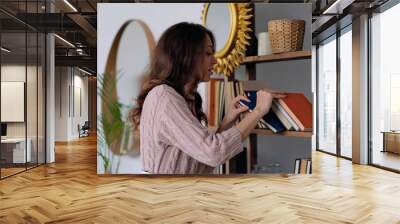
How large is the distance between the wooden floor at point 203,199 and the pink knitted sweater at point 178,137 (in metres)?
1.57

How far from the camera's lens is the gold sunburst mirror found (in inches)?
214

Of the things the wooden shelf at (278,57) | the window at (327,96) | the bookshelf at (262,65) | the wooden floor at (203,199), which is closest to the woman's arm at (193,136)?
the wooden floor at (203,199)

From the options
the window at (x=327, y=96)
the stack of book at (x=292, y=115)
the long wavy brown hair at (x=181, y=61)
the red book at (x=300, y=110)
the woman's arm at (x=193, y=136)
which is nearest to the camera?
the woman's arm at (x=193, y=136)

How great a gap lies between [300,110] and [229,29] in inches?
57.1

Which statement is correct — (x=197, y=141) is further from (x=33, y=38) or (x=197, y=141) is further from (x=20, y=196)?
(x=33, y=38)

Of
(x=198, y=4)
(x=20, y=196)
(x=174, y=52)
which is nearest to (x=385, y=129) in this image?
(x=198, y=4)

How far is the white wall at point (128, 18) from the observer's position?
5777mm

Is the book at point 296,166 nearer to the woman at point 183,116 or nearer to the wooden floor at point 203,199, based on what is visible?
the wooden floor at point 203,199

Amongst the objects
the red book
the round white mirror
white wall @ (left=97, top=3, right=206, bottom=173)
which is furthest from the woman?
the round white mirror

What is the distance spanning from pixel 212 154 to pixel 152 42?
4627 mm

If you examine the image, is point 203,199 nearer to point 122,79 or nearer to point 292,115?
point 292,115

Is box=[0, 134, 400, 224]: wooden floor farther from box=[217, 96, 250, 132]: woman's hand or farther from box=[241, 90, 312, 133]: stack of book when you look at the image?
box=[217, 96, 250, 132]: woman's hand

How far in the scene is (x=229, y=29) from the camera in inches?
216

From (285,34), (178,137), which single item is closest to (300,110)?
(285,34)
